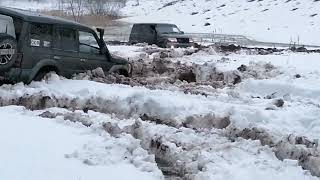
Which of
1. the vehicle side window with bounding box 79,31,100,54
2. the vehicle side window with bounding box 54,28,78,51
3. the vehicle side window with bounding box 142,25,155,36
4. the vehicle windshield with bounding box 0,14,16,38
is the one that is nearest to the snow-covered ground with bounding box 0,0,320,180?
the vehicle side window with bounding box 79,31,100,54

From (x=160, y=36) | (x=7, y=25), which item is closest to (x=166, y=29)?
(x=160, y=36)

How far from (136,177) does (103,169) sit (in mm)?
401

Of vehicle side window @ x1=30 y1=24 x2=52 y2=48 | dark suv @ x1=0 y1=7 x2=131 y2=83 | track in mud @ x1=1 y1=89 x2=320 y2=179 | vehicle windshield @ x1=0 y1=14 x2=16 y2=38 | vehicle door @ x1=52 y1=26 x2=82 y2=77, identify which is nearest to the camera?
track in mud @ x1=1 y1=89 x2=320 y2=179

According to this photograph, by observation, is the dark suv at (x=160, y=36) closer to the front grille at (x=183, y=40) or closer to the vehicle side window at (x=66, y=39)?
the front grille at (x=183, y=40)

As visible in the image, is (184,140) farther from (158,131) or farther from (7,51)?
(7,51)

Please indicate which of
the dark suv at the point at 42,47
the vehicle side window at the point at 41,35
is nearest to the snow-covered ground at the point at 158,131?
the dark suv at the point at 42,47

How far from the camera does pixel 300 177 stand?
6.52 meters

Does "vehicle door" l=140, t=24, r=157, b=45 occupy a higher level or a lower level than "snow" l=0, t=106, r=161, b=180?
higher

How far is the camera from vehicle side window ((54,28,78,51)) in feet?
38.1

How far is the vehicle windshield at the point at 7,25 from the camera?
1066cm

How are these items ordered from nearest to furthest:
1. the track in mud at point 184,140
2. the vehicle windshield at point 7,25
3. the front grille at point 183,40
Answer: the track in mud at point 184,140
the vehicle windshield at point 7,25
the front grille at point 183,40

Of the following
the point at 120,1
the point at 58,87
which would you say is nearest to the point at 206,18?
the point at 120,1

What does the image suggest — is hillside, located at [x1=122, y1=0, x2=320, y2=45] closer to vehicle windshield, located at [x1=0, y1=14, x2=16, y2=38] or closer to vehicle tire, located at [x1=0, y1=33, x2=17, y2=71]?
vehicle windshield, located at [x1=0, y1=14, x2=16, y2=38]

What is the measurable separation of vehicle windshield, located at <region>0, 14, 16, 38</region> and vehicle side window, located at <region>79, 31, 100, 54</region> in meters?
1.83
